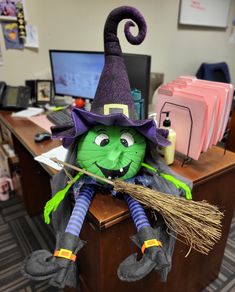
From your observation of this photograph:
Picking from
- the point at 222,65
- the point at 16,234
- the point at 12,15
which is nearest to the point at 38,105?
the point at 12,15

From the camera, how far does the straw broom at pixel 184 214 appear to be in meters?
0.61

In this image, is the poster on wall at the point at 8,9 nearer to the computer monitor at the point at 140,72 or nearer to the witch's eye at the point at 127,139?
the computer monitor at the point at 140,72

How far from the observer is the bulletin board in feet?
8.60

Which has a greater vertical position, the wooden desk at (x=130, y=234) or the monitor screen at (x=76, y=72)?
the monitor screen at (x=76, y=72)

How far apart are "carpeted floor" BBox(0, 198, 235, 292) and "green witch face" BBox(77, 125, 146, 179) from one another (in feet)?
3.30

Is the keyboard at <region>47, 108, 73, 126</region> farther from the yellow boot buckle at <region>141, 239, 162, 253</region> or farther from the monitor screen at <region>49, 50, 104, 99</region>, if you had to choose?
the yellow boot buckle at <region>141, 239, 162, 253</region>

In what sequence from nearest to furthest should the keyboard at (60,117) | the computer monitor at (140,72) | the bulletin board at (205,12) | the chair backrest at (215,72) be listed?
the computer monitor at (140,72) → the keyboard at (60,117) → the bulletin board at (205,12) → the chair backrest at (215,72)

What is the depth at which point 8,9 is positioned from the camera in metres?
1.80

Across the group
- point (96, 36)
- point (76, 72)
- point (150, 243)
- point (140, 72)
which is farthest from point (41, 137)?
point (96, 36)

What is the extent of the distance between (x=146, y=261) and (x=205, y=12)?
119 inches

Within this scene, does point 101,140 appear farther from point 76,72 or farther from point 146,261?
point 76,72

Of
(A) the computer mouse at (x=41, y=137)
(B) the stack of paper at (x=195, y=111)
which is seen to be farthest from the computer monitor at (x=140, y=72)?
(A) the computer mouse at (x=41, y=137)

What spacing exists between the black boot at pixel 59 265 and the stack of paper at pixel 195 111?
54cm

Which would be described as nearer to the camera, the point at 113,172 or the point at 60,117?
the point at 113,172
